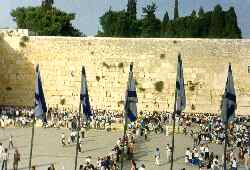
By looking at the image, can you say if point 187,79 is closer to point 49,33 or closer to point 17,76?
→ point 17,76

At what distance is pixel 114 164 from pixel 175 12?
27.2 metres

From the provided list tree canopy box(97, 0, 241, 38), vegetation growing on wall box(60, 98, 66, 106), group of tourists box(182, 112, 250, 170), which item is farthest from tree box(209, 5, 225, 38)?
vegetation growing on wall box(60, 98, 66, 106)

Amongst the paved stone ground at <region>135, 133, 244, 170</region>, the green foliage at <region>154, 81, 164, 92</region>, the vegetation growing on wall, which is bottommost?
the paved stone ground at <region>135, 133, 244, 170</region>

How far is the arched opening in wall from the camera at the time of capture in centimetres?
3694

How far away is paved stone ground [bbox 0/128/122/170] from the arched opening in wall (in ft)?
23.6

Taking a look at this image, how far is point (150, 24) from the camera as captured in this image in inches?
1721

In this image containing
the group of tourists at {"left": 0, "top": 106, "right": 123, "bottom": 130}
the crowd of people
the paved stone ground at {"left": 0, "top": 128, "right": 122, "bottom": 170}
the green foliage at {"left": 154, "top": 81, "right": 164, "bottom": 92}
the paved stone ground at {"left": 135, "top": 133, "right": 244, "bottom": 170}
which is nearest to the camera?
the paved stone ground at {"left": 0, "top": 128, "right": 122, "bottom": 170}

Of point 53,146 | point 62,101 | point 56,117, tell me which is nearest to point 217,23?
point 62,101

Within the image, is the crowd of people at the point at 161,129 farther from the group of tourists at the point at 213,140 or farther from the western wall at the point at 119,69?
the western wall at the point at 119,69

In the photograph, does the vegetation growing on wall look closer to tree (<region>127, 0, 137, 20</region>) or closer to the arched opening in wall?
the arched opening in wall

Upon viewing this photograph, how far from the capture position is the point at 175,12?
47375mm

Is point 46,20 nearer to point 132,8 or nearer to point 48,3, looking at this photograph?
point 48,3

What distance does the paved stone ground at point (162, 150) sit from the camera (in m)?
23.3

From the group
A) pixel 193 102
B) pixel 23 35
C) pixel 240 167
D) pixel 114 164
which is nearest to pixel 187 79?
pixel 193 102
